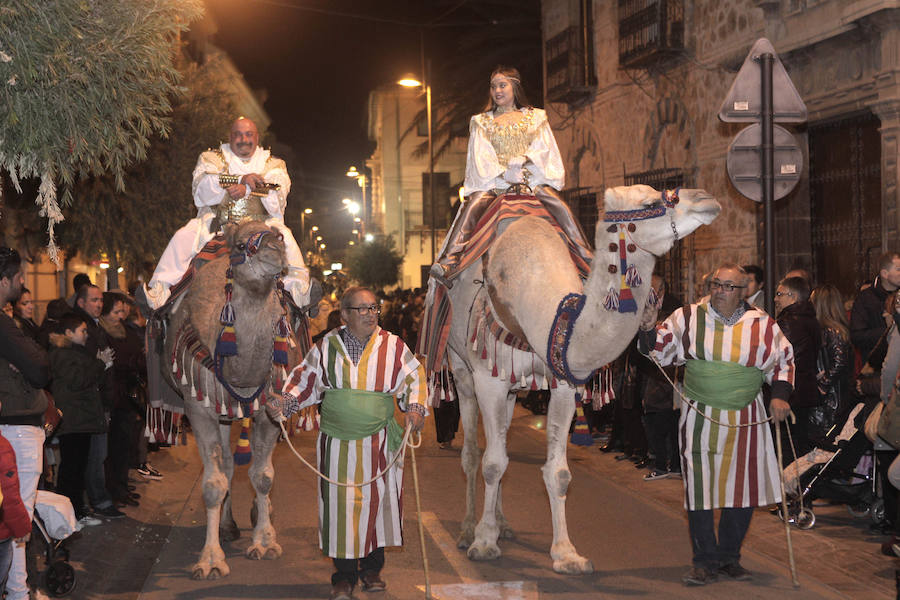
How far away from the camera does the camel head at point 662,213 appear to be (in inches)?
264

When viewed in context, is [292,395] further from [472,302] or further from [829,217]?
[829,217]

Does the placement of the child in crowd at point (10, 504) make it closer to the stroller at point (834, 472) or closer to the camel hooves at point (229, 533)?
the camel hooves at point (229, 533)

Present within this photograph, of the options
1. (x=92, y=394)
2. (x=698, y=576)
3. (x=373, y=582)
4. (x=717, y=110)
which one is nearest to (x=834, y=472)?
(x=698, y=576)

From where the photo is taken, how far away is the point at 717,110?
1769cm

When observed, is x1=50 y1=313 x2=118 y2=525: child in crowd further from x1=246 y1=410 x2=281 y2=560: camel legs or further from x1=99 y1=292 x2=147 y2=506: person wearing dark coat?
x1=246 y1=410 x2=281 y2=560: camel legs

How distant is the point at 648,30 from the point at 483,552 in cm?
1315

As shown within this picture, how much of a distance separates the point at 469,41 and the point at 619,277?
21.6m

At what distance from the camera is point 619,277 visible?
6953 mm

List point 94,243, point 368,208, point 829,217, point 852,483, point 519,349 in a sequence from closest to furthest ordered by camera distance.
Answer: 1. point 519,349
2. point 852,483
3. point 829,217
4. point 94,243
5. point 368,208

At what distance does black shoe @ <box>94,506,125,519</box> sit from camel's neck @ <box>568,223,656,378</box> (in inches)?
210

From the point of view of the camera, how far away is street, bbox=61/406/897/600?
24.8 ft

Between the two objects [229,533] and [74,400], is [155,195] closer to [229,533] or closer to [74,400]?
[74,400]

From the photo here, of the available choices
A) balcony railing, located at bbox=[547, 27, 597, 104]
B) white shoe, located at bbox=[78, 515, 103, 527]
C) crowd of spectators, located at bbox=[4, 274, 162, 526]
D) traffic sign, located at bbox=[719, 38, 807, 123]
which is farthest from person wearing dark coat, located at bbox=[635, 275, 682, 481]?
balcony railing, located at bbox=[547, 27, 597, 104]

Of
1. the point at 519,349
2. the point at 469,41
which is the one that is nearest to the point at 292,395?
the point at 519,349
